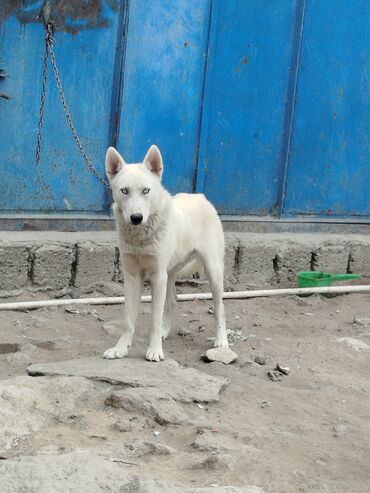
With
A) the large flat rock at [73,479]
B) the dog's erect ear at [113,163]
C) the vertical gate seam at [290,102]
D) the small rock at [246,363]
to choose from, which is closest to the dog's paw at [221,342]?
the small rock at [246,363]

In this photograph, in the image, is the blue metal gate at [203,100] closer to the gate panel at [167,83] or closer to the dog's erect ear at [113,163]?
the gate panel at [167,83]

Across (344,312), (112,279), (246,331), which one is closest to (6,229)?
(112,279)

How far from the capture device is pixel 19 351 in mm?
5871

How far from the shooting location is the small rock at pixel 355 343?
6602 mm

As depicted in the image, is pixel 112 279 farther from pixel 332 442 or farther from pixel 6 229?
pixel 332 442

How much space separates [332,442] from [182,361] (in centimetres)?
152

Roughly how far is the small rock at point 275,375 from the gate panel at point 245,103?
8.83 feet

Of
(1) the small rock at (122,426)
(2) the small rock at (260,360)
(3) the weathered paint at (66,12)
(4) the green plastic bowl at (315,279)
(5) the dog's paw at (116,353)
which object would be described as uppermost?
(3) the weathered paint at (66,12)

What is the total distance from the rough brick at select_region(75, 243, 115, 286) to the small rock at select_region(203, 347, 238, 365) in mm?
1669

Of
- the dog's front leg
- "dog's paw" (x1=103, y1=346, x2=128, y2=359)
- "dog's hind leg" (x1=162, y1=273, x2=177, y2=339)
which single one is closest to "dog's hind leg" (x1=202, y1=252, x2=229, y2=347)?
"dog's hind leg" (x1=162, y1=273, x2=177, y2=339)

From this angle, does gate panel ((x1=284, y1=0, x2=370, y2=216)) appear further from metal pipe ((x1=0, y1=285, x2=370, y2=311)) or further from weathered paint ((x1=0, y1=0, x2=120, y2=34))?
weathered paint ((x1=0, y1=0, x2=120, y2=34))

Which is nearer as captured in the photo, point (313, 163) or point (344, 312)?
point (344, 312)

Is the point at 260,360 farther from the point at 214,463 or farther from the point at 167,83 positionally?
the point at 167,83

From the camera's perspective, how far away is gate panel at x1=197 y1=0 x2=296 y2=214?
8.09m
